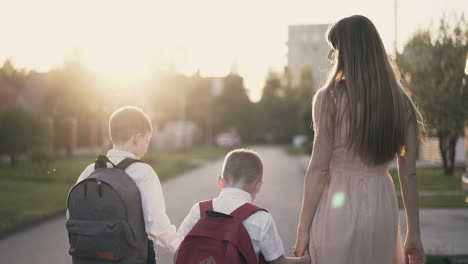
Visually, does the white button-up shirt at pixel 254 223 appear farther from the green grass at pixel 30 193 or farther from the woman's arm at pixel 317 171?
the green grass at pixel 30 193

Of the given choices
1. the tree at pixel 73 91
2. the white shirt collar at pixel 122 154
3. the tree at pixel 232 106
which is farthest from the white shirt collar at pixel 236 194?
the tree at pixel 232 106

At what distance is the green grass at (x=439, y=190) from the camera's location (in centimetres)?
1320

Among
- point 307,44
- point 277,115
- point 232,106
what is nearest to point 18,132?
point 307,44

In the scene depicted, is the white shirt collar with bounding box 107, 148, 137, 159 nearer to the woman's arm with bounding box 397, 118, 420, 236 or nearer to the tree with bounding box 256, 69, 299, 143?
the woman's arm with bounding box 397, 118, 420, 236

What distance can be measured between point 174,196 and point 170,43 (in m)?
18.4

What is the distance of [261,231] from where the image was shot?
8.95 feet

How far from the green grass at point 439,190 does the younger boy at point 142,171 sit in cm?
1070

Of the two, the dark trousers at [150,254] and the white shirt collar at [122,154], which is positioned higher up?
the white shirt collar at [122,154]

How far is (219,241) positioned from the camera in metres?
2.65

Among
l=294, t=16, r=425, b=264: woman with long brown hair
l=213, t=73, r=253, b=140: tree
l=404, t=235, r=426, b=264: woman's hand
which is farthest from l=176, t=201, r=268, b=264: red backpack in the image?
l=213, t=73, r=253, b=140: tree

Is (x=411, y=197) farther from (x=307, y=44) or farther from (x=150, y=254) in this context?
(x=307, y=44)

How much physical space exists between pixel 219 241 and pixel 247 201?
23 cm

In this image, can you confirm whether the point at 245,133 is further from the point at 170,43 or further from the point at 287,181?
the point at 287,181

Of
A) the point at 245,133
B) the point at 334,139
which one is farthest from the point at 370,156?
the point at 245,133
